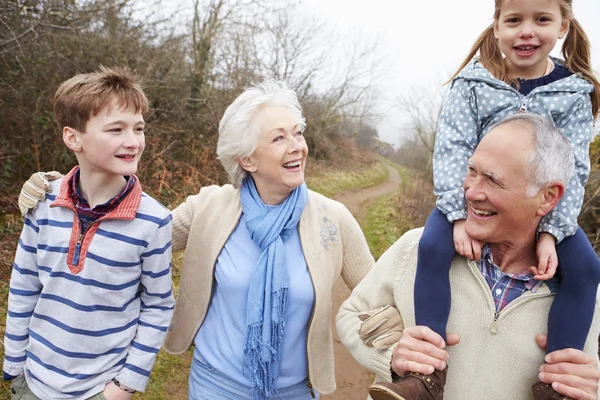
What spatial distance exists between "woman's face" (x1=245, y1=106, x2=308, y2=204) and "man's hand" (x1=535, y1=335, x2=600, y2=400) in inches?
51.0

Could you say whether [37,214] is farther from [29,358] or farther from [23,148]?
[23,148]

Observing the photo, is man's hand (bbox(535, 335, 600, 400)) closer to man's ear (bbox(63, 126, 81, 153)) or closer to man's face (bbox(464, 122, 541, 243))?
man's face (bbox(464, 122, 541, 243))

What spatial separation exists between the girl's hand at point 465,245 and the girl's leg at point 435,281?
3 centimetres

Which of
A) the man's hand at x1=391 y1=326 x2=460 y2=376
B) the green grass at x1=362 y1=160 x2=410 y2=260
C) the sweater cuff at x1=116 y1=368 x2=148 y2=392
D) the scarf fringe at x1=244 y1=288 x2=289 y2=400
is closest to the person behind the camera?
the man's hand at x1=391 y1=326 x2=460 y2=376

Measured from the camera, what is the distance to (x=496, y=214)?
4.63 ft

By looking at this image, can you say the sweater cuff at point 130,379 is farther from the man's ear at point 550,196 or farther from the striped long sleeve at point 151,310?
the man's ear at point 550,196

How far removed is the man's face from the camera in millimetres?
1344

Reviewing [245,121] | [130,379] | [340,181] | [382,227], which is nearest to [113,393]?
[130,379]

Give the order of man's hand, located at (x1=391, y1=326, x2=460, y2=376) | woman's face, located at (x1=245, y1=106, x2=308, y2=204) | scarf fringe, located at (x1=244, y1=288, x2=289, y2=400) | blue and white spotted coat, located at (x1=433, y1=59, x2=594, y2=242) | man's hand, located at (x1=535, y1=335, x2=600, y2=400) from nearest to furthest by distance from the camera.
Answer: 1. man's hand, located at (x1=535, y1=335, x2=600, y2=400)
2. man's hand, located at (x1=391, y1=326, x2=460, y2=376)
3. blue and white spotted coat, located at (x1=433, y1=59, x2=594, y2=242)
4. scarf fringe, located at (x1=244, y1=288, x2=289, y2=400)
5. woman's face, located at (x1=245, y1=106, x2=308, y2=204)

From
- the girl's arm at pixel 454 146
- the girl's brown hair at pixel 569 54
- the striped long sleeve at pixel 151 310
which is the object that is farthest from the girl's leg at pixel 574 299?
the striped long sleeve at pixel 151 310

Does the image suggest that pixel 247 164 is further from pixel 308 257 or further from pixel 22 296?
pixel 22 296

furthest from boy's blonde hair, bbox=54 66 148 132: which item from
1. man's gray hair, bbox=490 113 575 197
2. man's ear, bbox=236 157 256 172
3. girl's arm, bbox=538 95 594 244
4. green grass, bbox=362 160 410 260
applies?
green grass, bbox=362 160 410 260

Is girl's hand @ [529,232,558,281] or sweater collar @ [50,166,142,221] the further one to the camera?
sweater collar @ [50,166,142,221]

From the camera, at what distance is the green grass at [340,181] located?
1344 cm
